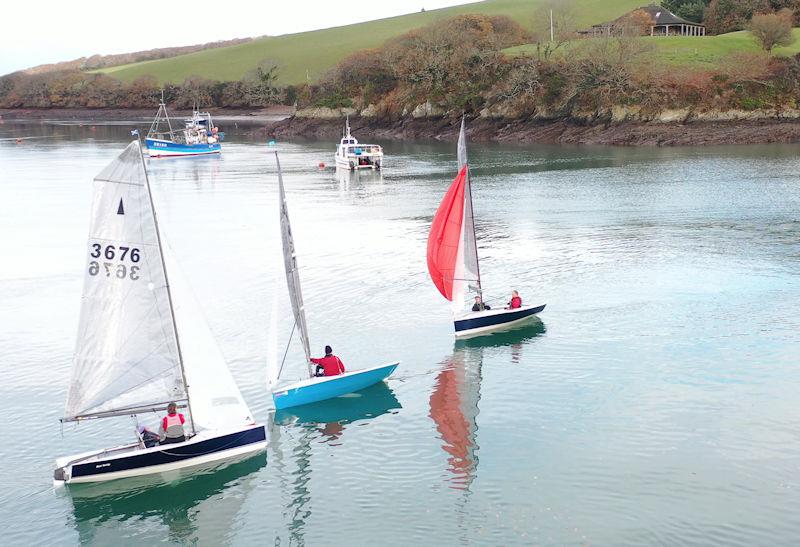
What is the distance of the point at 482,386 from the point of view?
1371 inches

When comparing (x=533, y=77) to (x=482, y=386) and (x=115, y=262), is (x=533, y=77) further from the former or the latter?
(x=115, y=262)

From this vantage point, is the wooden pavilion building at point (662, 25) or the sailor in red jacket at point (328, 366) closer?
the sailor in red jacket at point (328, 366)

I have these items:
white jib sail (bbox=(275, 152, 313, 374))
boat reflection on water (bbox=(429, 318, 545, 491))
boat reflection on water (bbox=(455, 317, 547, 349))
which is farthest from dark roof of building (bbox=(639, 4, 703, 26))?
white jib sail (bbox=(275, 152, 313, 374))

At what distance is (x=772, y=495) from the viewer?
25.1 meters

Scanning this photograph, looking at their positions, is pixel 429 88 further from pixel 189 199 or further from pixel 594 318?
pixel 594 318

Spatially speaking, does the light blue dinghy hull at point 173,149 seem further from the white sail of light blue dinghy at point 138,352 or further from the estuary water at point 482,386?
the white sail of light blue dinghy at point 138,352

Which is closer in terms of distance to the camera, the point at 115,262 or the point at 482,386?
the point at 115,262

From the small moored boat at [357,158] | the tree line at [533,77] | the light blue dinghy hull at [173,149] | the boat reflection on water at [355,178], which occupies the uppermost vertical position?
the tree line at [533,77]

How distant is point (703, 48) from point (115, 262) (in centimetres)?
13404

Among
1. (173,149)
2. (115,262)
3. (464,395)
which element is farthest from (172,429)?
(173,149)

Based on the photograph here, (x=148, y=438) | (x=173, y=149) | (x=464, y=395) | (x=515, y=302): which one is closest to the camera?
(x=148, y=438)

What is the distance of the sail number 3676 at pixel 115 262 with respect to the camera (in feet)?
83.7

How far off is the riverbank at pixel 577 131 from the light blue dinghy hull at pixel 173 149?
33.8 m

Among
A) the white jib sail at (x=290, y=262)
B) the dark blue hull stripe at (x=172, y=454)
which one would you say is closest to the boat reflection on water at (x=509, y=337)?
the white jib sail at (x=290, y=262)
